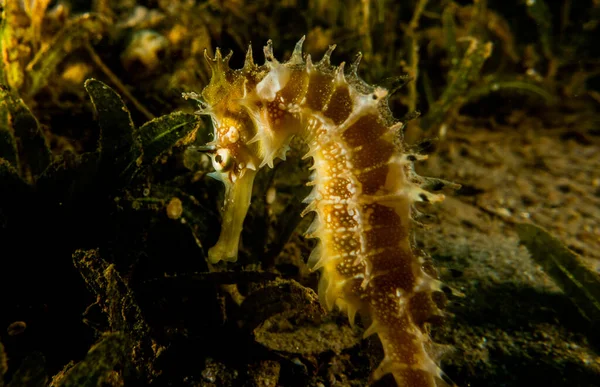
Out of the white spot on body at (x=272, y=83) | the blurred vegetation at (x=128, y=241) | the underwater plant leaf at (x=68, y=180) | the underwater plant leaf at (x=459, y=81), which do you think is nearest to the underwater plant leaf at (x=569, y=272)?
the blurred vegetation at (x=128, y=241)

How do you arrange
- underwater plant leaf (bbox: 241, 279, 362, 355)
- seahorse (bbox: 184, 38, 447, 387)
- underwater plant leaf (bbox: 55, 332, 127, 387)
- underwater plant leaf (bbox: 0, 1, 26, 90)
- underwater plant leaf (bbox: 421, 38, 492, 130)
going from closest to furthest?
underwater plant leaf (bbox: 55, 332, 127, 387) → seahorse (bbox: 184, 38, 447, 387) → underwater plant leaf (bbox: 241, 279, 362, 355) → underwater plant leaf (bbox: 0, 1, 26, 90) → underwater plant leaf (bbox: 421, 38, 492, 130)

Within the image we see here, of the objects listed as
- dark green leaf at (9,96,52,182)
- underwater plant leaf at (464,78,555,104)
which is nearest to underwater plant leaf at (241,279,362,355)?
dark green leaf at (9,96,52,182)

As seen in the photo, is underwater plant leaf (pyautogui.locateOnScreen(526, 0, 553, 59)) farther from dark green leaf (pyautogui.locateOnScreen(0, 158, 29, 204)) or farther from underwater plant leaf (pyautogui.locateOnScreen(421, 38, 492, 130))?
dark green leaf (pyautogui.locateOnScreen(0, 158, 29, 204))

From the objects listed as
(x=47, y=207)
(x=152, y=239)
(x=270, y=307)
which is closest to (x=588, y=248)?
(x=270, y=307)

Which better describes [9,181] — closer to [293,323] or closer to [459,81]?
[293,323]

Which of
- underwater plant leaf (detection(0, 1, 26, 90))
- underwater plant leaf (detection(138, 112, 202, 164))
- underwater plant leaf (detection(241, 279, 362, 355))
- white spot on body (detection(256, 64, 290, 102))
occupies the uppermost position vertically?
underwater plant leaf (detection(0, 1, 26, 90))

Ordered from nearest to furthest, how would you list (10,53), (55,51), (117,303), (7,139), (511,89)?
(117,303) → (7,139) → (10,53) → (55,51) → (511,89)

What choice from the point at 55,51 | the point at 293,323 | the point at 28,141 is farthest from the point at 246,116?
the point at 55,51
